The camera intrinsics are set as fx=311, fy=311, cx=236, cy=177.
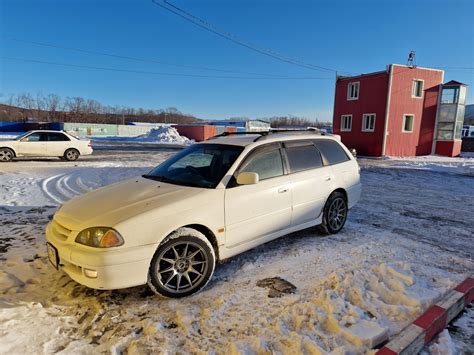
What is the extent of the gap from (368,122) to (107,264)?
83.9 feet

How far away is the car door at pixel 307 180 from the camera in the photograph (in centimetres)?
443

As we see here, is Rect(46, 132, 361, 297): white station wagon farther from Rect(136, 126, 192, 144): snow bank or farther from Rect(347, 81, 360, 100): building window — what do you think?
Rect(136, 126, 192, 144): snow bank

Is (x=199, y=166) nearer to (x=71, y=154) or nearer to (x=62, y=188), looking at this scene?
(x=62, y=188)

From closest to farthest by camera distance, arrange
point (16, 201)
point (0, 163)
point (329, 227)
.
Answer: point (329, 227), point (16, 201), point (0, 163)

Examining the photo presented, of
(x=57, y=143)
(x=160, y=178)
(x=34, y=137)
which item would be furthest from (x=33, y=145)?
(x=160, y=178)

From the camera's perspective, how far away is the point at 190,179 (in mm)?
3959

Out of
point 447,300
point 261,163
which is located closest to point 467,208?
point 447,300

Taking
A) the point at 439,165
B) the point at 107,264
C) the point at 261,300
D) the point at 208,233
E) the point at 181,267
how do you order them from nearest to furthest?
1. the point at 107,264
2. the point at 261,300
3. the point at 181,267
4. the point at 208,233
5. the point at 439,165

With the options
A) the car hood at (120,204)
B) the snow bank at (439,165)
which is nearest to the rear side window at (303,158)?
the car hood at (120,204)

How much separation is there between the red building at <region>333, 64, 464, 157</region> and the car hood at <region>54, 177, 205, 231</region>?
23.4 m

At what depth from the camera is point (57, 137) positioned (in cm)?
1532

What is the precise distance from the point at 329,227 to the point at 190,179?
8.10 feet

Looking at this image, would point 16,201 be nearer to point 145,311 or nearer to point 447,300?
point 145,311

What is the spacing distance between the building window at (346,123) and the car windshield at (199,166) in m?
24.1
